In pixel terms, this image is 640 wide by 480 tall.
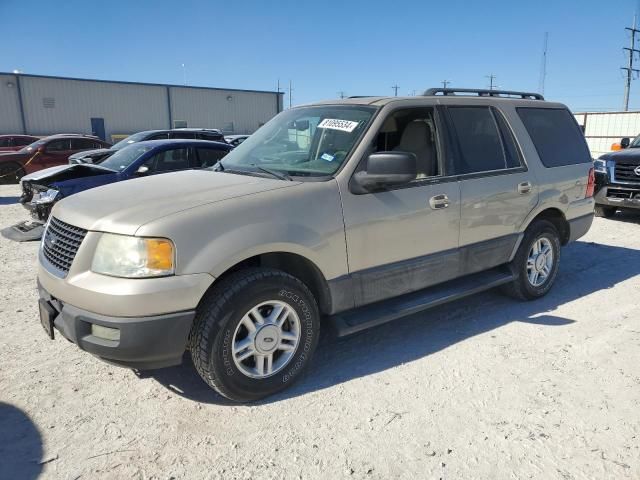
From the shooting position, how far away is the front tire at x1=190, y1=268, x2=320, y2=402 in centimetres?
290

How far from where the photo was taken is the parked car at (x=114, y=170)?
7.12m

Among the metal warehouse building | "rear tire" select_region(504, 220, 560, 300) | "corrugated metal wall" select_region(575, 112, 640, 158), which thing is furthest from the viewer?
the metal warehouse building

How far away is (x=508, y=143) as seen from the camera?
459 centimetres

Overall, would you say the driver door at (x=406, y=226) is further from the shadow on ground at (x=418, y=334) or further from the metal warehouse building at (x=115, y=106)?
the metal warehouse building at (x=115, y=106)

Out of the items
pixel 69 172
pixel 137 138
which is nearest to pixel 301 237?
pixel 69 172

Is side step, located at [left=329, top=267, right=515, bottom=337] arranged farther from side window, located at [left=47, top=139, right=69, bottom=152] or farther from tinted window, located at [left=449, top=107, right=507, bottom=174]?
side window, located at [left=47, top=139, right=69, bottom=152]

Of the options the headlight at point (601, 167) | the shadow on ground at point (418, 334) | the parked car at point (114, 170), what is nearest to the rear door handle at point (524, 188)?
the shadow on ground at point (418, 334)

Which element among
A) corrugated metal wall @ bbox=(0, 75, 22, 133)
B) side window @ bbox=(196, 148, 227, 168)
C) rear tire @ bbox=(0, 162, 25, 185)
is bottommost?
rear tire @ bbox=(0, 162, 25, 185)

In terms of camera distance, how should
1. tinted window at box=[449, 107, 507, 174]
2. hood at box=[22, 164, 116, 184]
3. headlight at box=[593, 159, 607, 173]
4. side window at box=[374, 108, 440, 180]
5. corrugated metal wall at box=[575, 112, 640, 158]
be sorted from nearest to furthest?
side window at box=[374, 108, 440, 180] → tinted window at box=[449, 107, 507, 174] → hood at box=[22, 164, 116, 184] → headlight at box=[593, 159, 607, 173] → corrugated metal wall at box=[575, 112, 640, 158]

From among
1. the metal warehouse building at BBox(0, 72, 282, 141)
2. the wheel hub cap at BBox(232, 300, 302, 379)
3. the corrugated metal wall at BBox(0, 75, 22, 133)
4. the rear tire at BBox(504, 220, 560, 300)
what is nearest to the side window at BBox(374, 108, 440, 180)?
the rear tire at BBox(504, 220, 560, 300)

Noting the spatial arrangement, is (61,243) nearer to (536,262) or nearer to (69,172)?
(536,262)

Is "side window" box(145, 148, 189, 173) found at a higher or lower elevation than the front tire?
higher

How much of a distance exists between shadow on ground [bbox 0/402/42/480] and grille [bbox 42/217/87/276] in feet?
3.04

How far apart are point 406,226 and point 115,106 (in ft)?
121
